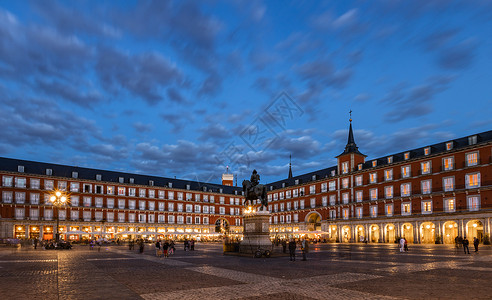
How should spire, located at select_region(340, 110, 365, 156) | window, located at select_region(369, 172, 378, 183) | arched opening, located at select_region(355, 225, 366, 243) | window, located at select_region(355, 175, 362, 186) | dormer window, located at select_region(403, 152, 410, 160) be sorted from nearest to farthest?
1. dormer window, located at select_region(403, 152, 410, 160)
2. window, located at select_region(369, 172, 378, 183)
3. arched opening, located at select_region(355, 225, 366, 243)
4. window, located at select_region(355, 175, 362, 186)
5. spire, located at select_region(340, 110, 365, 156)

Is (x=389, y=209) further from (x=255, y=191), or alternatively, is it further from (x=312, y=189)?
(x=255, y=191)

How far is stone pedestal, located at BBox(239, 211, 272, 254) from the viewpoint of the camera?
26766 mm

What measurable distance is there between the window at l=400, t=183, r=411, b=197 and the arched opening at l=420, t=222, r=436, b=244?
4965 mm

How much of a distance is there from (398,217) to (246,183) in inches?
1370

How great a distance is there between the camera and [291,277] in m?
14.2

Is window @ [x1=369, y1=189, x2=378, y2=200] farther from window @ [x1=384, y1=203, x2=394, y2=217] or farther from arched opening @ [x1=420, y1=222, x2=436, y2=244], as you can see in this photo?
arched opening @ [x1=420, y1=222, x2=436, y2=244]

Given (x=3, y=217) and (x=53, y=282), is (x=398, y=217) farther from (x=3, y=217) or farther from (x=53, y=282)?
(x=3, y=217)

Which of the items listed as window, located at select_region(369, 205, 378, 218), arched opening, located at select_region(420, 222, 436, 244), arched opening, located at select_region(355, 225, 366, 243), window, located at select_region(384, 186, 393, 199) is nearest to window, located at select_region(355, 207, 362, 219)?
arched opening, located at select_region(355, 225, 366, 243)

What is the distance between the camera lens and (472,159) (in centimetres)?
4622

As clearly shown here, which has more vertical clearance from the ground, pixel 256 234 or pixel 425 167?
pixel 425 167

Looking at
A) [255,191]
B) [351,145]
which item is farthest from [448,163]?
[255,191]

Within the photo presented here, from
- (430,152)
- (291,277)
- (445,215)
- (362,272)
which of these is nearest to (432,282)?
(362,272)

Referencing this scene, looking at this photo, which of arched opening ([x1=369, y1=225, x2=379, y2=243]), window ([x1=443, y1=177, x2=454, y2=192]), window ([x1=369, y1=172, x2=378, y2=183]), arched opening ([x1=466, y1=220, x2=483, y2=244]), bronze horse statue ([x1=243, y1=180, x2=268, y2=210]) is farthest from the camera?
window ([x1=369, y1=172, x2=378, y2=183])

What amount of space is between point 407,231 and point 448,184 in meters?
9.94
